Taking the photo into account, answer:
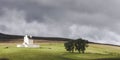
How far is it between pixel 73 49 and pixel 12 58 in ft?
229

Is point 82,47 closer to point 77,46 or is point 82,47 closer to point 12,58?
point 77,46

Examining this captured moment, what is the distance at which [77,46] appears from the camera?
199m

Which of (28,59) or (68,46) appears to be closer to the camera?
(28,59)

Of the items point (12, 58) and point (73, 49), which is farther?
point (73, 49)

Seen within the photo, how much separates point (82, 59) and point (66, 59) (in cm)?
642

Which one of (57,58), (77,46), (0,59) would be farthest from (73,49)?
(0,59)

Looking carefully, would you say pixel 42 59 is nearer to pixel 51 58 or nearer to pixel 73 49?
pixel 51 58

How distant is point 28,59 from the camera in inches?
5138

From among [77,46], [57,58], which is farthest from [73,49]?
[57,58]

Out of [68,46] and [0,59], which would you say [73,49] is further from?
[0,59]

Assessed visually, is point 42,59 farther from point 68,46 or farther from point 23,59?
point 68,46

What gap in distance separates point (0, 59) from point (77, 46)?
77.5m

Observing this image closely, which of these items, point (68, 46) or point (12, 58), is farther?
point (68, 46)

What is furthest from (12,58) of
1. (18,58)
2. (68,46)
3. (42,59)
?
(68,46)
